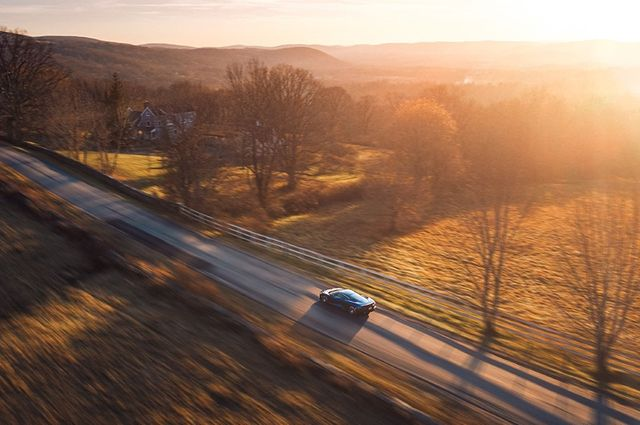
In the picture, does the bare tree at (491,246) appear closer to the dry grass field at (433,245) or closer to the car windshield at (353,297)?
the dry grass field at (433,245)

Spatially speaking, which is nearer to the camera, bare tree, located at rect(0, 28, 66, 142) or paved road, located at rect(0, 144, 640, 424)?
paved road, located at rect(0, 144, 640, 424)

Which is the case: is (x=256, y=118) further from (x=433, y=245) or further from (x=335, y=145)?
(x=335, y=145)

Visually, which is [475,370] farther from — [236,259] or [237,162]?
[237,162]

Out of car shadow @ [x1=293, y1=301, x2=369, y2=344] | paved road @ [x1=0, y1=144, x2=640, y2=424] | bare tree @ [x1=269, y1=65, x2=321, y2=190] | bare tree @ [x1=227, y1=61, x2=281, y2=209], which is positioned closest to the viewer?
paved road @ [x1=0, y1=144, x2=640, y2=424]

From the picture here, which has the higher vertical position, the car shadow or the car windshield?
the car windshield

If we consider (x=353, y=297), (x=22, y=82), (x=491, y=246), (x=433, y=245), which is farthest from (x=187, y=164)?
(x=22, y=82)

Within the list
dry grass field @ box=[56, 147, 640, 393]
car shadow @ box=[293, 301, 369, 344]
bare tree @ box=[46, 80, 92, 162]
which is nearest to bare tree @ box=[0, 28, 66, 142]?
bare tree @ box=[46, 80, 92, 162]

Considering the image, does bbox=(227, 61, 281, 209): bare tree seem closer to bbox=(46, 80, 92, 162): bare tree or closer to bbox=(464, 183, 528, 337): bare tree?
bbox=(46, 80, 92, 162): bare tree
